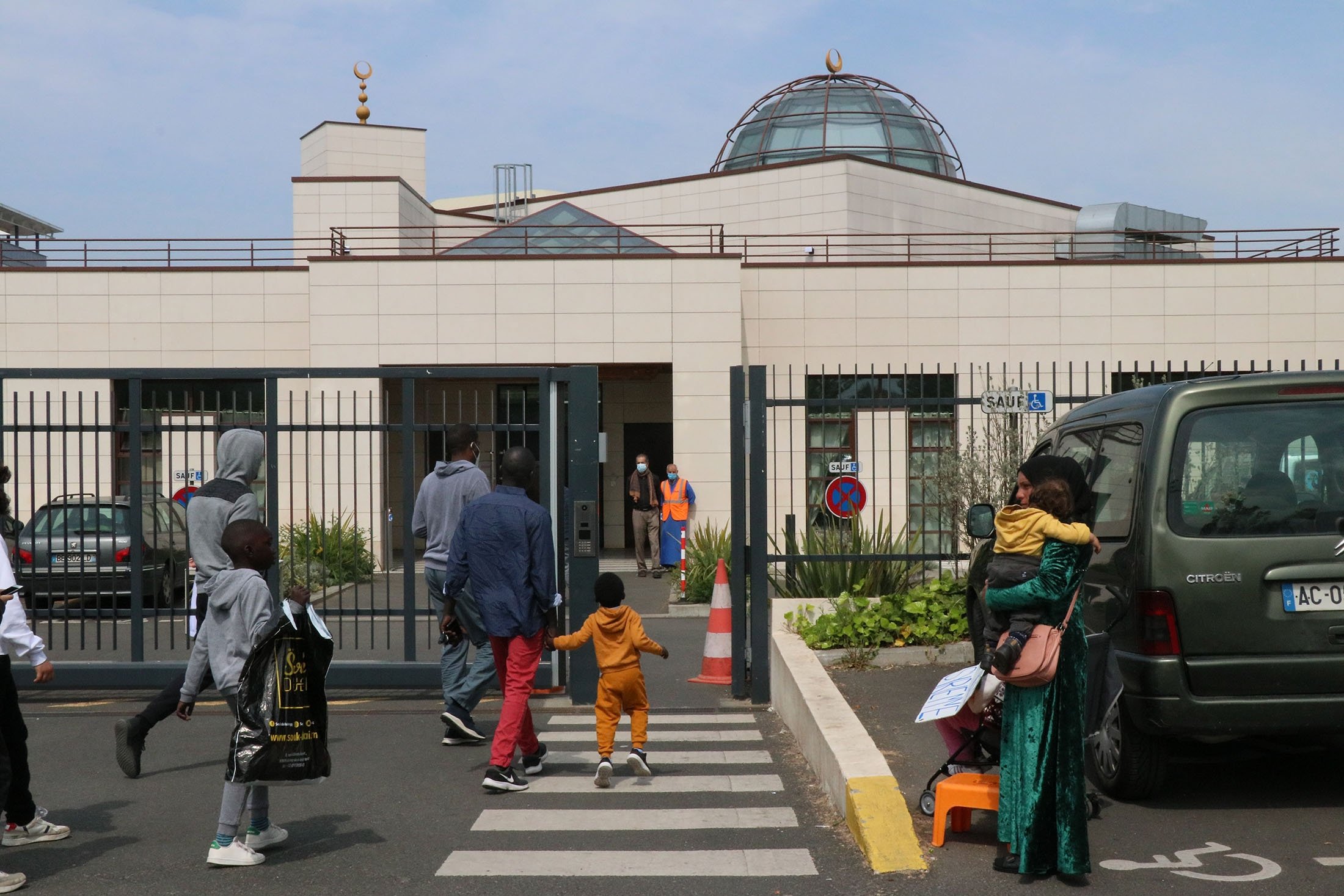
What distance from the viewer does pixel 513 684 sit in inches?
263

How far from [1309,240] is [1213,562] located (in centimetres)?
2265

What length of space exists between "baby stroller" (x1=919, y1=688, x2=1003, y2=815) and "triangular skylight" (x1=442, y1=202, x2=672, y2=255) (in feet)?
59.2

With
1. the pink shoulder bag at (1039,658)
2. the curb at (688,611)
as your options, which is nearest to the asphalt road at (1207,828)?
the pink shoulder bag at (1039,658)

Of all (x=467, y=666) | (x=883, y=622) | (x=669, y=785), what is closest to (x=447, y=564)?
(x=467, y=666)

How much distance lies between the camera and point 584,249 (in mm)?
23828

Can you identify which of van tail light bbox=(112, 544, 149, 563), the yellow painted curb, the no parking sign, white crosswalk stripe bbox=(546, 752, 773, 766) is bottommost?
white crosswalk stripe bbox=(546, 752, 773, 766)

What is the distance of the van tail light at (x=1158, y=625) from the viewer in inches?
217

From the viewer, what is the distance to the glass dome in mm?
35125

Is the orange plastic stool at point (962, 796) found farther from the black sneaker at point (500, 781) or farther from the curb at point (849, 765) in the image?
the black sneaker at point (500, 781)

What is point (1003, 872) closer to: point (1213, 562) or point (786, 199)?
point (1213, 562)

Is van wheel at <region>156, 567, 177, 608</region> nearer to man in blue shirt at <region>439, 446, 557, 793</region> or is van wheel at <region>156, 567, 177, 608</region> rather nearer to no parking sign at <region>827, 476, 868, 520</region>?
man in blue shirt at <region>439, 446, 557, 793</region>

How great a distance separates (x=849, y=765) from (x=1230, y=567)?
188cm

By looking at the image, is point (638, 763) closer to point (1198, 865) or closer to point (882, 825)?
point (882, 825)

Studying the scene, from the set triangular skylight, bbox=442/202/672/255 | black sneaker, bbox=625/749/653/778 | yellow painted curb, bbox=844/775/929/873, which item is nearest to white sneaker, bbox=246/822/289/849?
black sneaker, bbox=625/749/653/778
